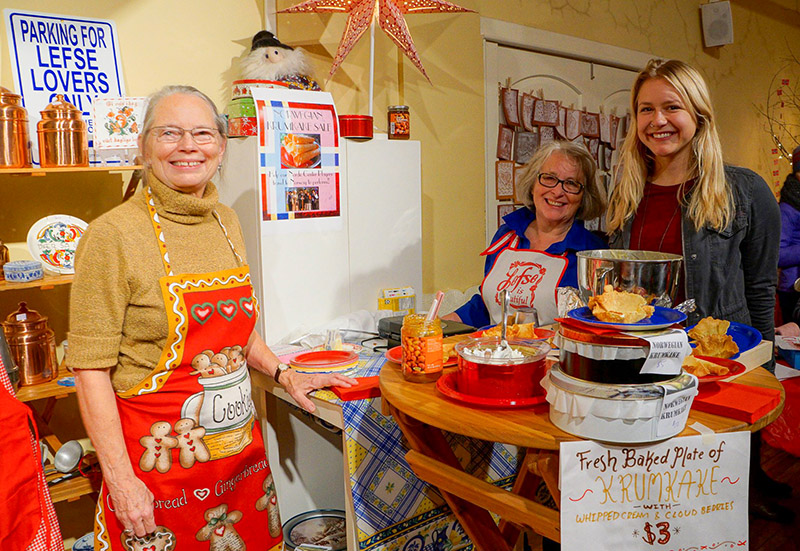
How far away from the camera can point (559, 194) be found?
7.89ft

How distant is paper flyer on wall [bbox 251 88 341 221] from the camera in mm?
2367

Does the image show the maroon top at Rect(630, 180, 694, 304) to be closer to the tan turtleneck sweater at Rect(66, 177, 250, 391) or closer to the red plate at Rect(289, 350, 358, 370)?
the red plate at Rect(289, 350, 358, 370)

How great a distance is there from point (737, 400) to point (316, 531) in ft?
5.36

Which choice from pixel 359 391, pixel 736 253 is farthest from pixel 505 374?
pixel 736 253

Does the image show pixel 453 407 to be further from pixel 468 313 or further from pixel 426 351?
pixel 468 313

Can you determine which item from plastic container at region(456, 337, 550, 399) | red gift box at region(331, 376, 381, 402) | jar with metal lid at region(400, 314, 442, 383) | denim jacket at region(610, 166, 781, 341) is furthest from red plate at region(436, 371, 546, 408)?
denim jacket at region(610, 166, 781, 341)

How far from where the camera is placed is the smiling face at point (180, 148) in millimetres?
1713

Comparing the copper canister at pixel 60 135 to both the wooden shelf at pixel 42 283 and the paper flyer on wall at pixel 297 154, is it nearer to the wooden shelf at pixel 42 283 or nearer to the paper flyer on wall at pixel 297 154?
the wooden shelf at pixel 42 283

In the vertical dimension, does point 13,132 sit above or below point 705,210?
above

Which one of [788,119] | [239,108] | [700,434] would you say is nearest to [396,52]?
[239,108]

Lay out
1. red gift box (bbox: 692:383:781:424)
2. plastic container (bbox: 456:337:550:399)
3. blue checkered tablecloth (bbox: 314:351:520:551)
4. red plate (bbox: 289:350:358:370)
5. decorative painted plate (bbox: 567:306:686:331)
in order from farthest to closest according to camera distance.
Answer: red plate (bbox: 289:350:358:370)
blue checkered tablecloth (bbox: 314:351:520:551)
plastic container (bbox: 456:337:550:399)
red gift box (bbox: 692:383:781:424)
decorative painted plate (bbox: 567:306:686:331)

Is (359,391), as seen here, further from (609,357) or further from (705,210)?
(705,210)

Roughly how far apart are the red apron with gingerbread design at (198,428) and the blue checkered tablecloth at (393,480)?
268 millimetres

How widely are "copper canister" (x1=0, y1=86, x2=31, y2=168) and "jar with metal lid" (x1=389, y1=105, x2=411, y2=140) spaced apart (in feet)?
4.39
